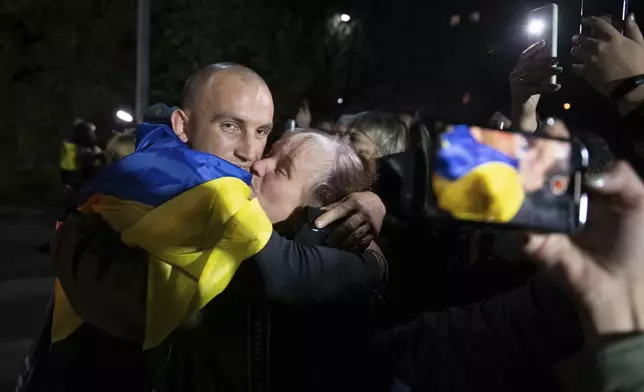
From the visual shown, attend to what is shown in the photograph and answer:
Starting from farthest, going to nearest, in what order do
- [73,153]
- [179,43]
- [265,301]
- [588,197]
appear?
A: [179,43] → [73,153] → [265,301] → [588,197]

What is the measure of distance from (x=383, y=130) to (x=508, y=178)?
1.79 m

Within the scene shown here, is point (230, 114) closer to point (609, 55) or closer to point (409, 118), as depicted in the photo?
point (409, 118)

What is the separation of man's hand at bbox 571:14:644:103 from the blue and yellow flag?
53 centimetres

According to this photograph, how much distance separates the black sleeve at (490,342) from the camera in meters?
1.59

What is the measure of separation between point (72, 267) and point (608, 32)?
1.26 metres

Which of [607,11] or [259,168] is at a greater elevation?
[607,11]

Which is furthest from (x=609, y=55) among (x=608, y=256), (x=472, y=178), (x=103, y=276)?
(x=103, y=276)

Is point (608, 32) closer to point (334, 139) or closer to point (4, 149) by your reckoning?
point (334, 139)

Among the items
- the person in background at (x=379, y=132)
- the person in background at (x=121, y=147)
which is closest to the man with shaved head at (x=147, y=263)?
the person in background at (x=379, y=132)

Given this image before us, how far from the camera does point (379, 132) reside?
2979 mm

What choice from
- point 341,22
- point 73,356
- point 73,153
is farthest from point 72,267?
point 341,22

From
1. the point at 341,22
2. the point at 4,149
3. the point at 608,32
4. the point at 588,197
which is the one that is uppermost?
the point at 341,22

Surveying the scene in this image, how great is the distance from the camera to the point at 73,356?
1723mm

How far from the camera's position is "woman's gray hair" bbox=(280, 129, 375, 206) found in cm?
187
